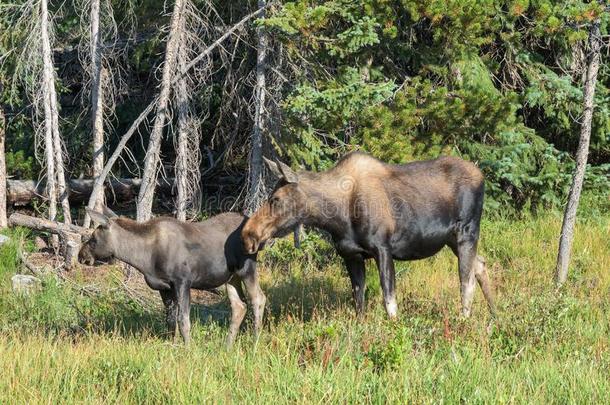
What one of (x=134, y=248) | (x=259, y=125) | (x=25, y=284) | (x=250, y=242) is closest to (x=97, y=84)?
(x=259, y=125)

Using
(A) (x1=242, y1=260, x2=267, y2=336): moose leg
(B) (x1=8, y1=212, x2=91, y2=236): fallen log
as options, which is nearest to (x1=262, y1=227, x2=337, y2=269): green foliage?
(B) (x1=8, y1=212, x2=91, y2=236): fallen log

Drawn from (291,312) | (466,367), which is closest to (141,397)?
(466,367)

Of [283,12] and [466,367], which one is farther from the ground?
[283,12]

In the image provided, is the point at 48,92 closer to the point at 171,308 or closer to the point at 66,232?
the point at 66,232

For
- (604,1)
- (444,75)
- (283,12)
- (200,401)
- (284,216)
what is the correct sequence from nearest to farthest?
(200,401) → (284,216) → (604,1) → (283,12) → (444,75)

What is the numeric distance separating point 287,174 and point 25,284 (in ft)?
17.1

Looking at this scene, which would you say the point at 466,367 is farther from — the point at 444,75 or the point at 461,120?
the point at 444,75

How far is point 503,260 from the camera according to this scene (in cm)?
1367

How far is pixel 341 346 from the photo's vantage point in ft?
27.9

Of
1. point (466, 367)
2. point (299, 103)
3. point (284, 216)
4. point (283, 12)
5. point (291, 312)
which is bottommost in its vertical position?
point (291, 312)

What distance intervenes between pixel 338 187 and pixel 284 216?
72 centimetres

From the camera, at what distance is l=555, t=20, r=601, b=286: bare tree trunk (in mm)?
11781

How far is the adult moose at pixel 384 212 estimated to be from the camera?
10.1 m

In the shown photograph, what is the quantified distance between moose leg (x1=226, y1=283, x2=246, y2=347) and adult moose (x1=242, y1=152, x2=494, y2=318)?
913 mm
